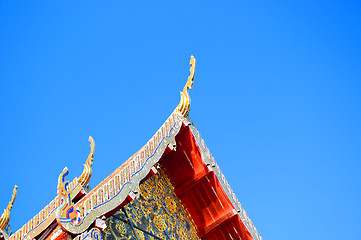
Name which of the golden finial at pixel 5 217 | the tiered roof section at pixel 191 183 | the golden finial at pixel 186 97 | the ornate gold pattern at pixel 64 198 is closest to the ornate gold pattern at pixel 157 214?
the tiered roof section at pixel 191 183

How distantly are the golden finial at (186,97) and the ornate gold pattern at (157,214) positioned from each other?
1.20m

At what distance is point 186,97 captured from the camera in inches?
405

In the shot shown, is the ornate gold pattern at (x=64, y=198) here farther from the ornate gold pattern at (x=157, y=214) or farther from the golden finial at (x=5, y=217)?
the golden finial at (x=5, y=217)

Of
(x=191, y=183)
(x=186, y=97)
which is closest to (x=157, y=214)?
(x=191, y=183)

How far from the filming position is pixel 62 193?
735cm

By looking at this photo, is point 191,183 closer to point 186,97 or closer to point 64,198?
point 186,97

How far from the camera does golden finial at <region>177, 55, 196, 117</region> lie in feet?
33.1

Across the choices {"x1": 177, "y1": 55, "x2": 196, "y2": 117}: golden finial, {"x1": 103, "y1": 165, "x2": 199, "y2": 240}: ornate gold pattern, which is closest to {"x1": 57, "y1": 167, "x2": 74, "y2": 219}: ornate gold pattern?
{"x1": 103, "y1": 165, "x2": 199, "y2": 240}: ornate gold pattern

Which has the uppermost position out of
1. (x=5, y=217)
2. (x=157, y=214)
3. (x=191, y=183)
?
(x=5, y=217)

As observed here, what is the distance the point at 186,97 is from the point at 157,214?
2.06 meters

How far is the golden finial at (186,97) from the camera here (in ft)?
33.1

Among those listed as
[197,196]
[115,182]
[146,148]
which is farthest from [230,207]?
[115,182]

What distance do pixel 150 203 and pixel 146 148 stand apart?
132 cm

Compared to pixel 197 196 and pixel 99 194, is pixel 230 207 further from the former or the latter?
pixel 99 194
